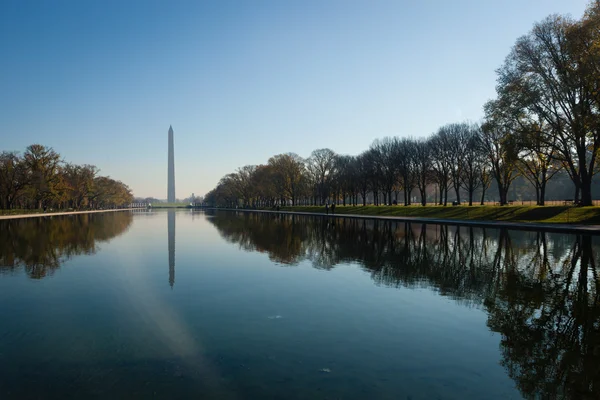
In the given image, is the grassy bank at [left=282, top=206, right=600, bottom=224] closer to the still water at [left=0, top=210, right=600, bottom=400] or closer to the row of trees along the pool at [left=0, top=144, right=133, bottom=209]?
the still water at [left=0, top=210, right=600, bottom=400]

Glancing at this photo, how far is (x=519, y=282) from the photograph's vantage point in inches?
493

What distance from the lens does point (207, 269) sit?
51.3 feet

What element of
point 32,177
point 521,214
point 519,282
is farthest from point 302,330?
point 32,177

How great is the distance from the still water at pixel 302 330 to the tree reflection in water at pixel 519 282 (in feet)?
0.16

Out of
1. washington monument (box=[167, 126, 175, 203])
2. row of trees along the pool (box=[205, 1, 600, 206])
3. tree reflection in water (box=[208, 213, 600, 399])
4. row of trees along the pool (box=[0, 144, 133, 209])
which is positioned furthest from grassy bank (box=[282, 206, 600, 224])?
washington monument (box=[167, 126, 175, 203])

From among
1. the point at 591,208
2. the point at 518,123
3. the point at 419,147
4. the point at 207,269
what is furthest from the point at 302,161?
the point at 207,269

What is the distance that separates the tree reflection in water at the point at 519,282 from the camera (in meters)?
6.32

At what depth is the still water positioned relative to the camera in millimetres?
5750

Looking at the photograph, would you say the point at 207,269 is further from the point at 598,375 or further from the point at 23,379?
the point at 598,375

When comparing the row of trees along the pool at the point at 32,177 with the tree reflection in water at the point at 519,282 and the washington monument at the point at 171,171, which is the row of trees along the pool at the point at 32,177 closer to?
the washington monument at the point at 171,171

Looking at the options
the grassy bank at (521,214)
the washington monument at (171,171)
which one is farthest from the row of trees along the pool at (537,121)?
the washington monument at (171,171)

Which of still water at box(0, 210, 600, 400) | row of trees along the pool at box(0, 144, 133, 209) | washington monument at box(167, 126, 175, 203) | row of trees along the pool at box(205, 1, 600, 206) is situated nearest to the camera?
still water at box(0, 210, 600, 400)

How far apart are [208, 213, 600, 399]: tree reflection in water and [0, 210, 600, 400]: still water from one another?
50mm

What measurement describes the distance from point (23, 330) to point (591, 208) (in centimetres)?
4490
